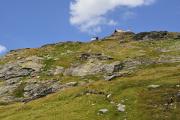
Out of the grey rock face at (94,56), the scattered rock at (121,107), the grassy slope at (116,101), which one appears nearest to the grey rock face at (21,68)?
the grey rock face at (94,56)

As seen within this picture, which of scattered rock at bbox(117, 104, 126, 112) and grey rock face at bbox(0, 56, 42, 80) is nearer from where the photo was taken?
scattered rock at bbox(117, 104, 126, 112)

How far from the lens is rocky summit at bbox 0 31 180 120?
7744cm

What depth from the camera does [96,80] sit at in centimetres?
12538

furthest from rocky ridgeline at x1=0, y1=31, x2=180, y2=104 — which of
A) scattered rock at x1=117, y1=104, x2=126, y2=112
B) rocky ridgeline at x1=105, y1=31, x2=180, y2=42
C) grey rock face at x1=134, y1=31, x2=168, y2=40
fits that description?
grey rock face at x1=134, y1=31, x2=168, y2=40

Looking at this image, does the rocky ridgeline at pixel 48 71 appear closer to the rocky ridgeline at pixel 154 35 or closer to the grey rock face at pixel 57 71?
the grey rock face at pixel 57 71

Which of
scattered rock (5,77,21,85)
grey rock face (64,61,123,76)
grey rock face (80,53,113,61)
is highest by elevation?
grey rock face (80,53,113,61)

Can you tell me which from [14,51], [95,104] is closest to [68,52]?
[14,51]

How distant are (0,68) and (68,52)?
26.0m

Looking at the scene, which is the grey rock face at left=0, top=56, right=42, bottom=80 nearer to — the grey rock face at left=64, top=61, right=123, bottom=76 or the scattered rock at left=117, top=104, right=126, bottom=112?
the grey rock face at left=64, top=61, right=123, bottom=76

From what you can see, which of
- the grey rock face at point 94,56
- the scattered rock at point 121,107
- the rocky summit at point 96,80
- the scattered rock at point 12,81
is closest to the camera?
the scattered rock at point 121,107

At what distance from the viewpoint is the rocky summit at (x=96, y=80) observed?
77.4 metres

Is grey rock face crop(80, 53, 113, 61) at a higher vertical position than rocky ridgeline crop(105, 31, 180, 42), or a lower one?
lower

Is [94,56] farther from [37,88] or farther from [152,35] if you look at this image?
[152,35]

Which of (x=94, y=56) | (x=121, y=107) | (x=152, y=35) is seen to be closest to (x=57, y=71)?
(x=94, y=56)
